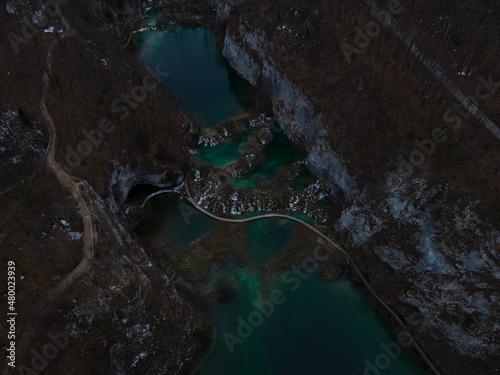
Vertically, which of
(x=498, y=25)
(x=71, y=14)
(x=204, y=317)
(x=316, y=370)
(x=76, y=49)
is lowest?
(x=316, y=370)

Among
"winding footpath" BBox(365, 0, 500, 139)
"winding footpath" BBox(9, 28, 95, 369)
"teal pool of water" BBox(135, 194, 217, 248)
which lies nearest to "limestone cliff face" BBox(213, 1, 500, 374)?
"winding footpath" BBox(365, 0, 500, 139)

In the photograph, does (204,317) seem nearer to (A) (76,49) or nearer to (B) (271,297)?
(B) (271,297)

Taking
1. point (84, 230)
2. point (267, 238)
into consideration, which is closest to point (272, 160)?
point (267, 238)

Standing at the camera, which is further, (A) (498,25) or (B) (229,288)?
(A) (498,25)

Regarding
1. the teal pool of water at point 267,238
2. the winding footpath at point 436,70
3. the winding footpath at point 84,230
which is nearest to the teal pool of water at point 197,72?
the teal pool of water at point 267,238

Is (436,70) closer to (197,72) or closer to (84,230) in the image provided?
(197,72)

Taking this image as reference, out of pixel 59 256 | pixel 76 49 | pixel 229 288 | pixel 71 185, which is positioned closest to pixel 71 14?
pixel 76 49

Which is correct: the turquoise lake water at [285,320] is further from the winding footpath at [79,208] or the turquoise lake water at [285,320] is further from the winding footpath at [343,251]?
the winding footpath at [79,208]
